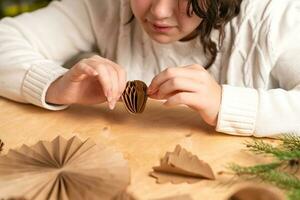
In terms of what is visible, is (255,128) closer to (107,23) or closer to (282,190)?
(282,190)

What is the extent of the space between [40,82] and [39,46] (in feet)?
0.64

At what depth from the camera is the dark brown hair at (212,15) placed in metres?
0.93

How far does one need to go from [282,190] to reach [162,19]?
0.42 m

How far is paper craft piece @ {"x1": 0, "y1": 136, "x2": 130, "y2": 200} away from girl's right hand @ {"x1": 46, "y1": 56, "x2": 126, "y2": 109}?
120mm

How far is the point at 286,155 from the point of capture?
690mm

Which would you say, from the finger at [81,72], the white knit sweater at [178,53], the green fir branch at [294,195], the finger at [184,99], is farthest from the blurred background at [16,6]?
the green fir branch at [294,195]

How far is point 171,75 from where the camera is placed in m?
0.80

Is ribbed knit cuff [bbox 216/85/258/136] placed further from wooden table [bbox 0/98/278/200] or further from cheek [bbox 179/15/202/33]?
cheek [bbox 179/15/202/33]

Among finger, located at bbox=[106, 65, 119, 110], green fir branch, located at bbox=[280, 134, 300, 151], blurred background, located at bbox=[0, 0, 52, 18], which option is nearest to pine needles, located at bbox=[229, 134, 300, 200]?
green fir branch, located at bbox=[280, 134, 300, 151]

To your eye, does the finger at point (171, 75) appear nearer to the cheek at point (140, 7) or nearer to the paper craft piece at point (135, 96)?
the paper craft piece at point (135, 96)

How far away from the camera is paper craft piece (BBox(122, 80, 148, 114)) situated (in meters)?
0.82

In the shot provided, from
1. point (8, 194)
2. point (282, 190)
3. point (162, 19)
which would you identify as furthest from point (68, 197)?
point (162, 19)

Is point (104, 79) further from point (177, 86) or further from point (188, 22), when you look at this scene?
point (188, 22)

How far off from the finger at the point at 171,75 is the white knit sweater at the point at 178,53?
2.6 inches
